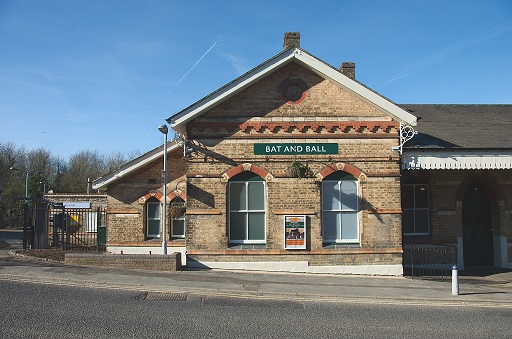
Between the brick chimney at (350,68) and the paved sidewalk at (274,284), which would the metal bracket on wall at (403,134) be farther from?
the brick chimney at (350,68)

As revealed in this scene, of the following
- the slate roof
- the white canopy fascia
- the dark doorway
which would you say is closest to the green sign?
the white canopy fascia

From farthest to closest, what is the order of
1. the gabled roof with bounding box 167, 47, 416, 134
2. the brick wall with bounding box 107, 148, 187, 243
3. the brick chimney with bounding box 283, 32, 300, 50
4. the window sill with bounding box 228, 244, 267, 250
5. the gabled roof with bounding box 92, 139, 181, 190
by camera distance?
the brick wall with bounding box 107, 148, 187, 243 → the gabled roof with bounding box 92, 139, 181, 190 → the brick chimney with bounding box 283, 32, 300, 50 → the window sill with bounding box 228, 244, 267, 250 → the gabled roof with bounding box 167, 47, 416, 134

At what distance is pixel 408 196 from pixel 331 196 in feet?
14.4

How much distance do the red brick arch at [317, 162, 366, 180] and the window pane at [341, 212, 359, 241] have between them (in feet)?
4.15

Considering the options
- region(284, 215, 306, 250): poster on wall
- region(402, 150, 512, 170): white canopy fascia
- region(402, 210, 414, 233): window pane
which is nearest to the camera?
region(284, 215, 306, 250): poster on wall

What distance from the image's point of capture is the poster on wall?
1433 cm

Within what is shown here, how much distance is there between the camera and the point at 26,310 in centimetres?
847

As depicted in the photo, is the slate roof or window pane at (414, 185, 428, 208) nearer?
the slate roof

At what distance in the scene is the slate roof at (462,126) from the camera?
51.5ft

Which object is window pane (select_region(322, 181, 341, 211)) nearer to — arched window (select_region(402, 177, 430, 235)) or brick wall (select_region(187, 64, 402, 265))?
brick wall (select_region(187, 64, 402, 265))

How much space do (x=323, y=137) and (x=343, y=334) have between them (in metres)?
7.89

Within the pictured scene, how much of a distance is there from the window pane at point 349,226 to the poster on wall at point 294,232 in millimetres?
1369

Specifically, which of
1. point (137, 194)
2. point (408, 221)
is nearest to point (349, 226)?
point (408, 221)

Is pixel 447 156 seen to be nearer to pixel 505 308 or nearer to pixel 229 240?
pixel 505 308
